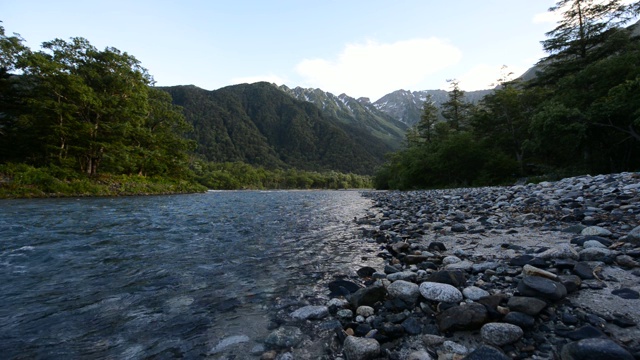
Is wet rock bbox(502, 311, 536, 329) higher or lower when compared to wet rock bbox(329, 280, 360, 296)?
higher

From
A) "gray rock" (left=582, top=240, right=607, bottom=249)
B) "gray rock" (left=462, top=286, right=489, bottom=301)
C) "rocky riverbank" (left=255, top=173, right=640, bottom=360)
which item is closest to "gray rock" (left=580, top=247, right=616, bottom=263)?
"rocky riverbank" (left=255, top=173, right=640, bottom=360)

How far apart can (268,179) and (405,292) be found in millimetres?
129379

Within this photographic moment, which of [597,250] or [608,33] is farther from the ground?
[608,33]

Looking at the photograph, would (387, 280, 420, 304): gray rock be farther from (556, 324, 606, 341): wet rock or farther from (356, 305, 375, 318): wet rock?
(556, 324, 606, 341): wet rock

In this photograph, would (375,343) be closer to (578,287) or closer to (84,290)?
(578,287)

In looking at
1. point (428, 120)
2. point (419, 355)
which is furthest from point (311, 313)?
point (428, 120)

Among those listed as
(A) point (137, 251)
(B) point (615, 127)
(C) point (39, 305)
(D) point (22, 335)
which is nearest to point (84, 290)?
(C) point (39, 305)

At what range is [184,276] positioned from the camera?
4.52 meters

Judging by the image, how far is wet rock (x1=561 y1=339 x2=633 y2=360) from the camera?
A: 1.67 meters

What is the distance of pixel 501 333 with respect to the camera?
2.19 metres

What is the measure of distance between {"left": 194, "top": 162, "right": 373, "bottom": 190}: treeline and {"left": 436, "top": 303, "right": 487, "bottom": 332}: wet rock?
10123 centimetres

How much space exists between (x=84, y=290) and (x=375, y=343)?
434 centimetres

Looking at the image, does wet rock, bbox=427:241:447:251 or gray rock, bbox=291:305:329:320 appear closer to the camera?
gray rock, bbox=291:305:329:320

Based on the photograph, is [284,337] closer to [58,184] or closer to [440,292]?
[440,292]
